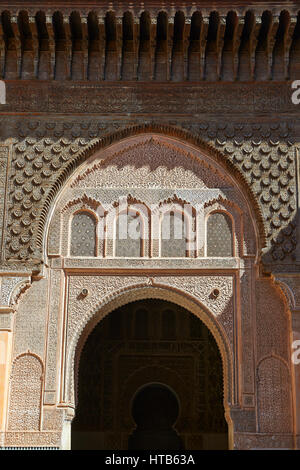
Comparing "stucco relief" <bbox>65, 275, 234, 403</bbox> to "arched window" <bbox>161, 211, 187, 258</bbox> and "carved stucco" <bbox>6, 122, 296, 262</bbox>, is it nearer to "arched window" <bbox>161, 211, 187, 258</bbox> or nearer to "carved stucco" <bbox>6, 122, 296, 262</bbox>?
"arched window" <bbox>161, 211, 187, 258</bbox>

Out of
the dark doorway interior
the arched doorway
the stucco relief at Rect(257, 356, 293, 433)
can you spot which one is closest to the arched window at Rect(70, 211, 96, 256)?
the stucco relief at Rect(257, 356, 293, 433)

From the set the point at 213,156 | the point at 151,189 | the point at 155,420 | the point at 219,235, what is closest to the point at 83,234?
the point at 151,189

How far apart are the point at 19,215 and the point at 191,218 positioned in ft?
4.98

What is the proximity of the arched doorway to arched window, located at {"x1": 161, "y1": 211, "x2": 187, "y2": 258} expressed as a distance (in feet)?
8.07

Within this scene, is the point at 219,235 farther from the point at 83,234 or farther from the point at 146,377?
the point at 146,377

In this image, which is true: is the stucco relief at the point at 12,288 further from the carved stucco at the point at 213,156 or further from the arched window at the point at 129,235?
the arched window at the point at 129,235

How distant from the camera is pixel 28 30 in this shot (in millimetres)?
6184

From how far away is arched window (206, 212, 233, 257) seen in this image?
5.87 m

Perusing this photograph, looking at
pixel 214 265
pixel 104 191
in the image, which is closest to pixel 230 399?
pixel 214 265

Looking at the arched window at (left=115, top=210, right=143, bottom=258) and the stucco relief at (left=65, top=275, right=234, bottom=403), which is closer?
the stucco relief at (left=65, top=275, right=234, bottom=403)

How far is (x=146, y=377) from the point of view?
7965 mm

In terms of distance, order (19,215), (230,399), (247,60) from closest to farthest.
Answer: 1. (230,399)
2. (19,215)
3. (247,60)

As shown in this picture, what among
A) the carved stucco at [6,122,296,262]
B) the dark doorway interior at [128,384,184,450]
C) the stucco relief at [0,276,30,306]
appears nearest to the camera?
the stucco relief at [0,276,30,306]

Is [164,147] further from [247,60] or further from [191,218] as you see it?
[247,60]
